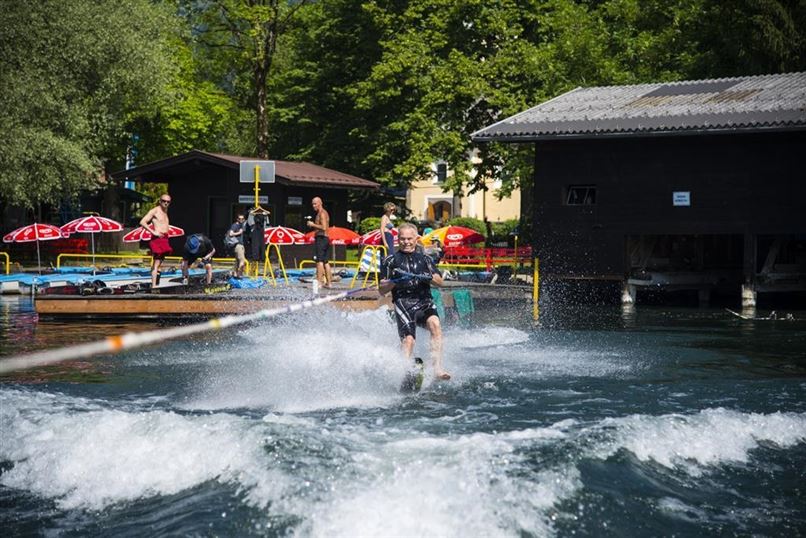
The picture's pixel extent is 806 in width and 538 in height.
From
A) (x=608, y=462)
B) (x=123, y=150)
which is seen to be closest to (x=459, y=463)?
(x=608, y=462)

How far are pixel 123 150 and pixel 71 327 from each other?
35324 millimetres

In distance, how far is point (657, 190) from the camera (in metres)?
28.4

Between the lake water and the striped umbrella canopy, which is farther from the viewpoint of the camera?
the striped umbrella canopy

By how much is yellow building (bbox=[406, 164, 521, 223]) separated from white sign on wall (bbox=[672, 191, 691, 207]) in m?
59.5

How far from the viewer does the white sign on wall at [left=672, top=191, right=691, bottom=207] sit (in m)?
28.1

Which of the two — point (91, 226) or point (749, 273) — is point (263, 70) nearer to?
point (91, 226)

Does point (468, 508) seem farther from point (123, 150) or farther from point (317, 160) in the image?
point (123, 150)

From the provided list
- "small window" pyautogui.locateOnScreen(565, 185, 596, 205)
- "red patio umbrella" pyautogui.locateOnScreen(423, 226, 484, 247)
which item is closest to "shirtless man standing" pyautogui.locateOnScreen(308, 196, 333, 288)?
"small window" pyautogui.locateOnScreen(565, 185, 596, 205)

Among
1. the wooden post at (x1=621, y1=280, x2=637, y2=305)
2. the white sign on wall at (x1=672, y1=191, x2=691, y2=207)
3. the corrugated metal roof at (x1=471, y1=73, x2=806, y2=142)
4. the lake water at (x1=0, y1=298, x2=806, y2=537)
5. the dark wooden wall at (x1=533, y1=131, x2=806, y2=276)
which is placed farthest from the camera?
the wooden post at (x1=621, y1=280, x2=637, y2=305)

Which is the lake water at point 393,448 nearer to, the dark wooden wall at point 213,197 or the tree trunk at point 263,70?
the dark wooden wall at point 213,197

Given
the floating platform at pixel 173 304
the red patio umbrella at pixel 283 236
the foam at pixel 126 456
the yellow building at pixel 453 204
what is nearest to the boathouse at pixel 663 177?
the red patio umbrella at pixel 283 236

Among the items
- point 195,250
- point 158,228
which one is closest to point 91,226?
point 195,250

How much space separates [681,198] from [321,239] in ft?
32.1

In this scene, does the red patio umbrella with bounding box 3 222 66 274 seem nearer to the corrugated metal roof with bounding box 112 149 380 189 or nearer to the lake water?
the corrugated metal roof with bounding box 112 149 380 189
